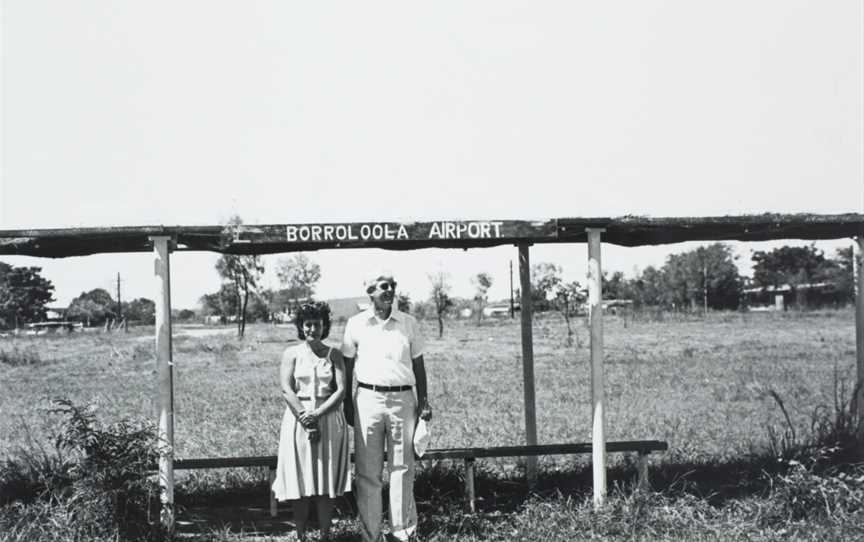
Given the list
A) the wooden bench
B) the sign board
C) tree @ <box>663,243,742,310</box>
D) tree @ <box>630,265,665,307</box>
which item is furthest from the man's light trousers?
tree @ <box>630,265,665,307</box>

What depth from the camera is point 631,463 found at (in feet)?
26.7

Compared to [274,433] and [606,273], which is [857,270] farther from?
[606,273]

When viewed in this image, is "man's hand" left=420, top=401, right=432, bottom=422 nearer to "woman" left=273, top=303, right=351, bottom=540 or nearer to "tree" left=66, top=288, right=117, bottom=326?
"woman" left=273, top=303, right=351, bottom=540

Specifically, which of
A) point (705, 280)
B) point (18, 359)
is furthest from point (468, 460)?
point (705, 280)

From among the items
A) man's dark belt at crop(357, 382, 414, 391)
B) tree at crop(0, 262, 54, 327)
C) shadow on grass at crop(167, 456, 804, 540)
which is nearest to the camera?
man's dark belt at crop(357, 382, 414, 391)

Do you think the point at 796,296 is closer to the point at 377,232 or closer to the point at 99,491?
the point at 377,232

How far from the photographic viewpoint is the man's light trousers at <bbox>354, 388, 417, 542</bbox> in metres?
5.59

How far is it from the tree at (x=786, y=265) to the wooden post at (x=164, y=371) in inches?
2546

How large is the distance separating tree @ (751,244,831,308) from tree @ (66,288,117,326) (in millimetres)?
54942

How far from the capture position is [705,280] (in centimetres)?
6150

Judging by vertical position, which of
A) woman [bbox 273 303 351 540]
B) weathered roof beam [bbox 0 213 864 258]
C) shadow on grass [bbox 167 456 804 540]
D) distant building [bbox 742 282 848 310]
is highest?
weathered roof beam [bbox 0 213 864 258]

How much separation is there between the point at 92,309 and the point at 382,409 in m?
56.5

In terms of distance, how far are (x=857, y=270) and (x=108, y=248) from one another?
7060 millimetres

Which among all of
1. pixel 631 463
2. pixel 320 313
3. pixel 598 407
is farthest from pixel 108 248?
pixel 631 463
